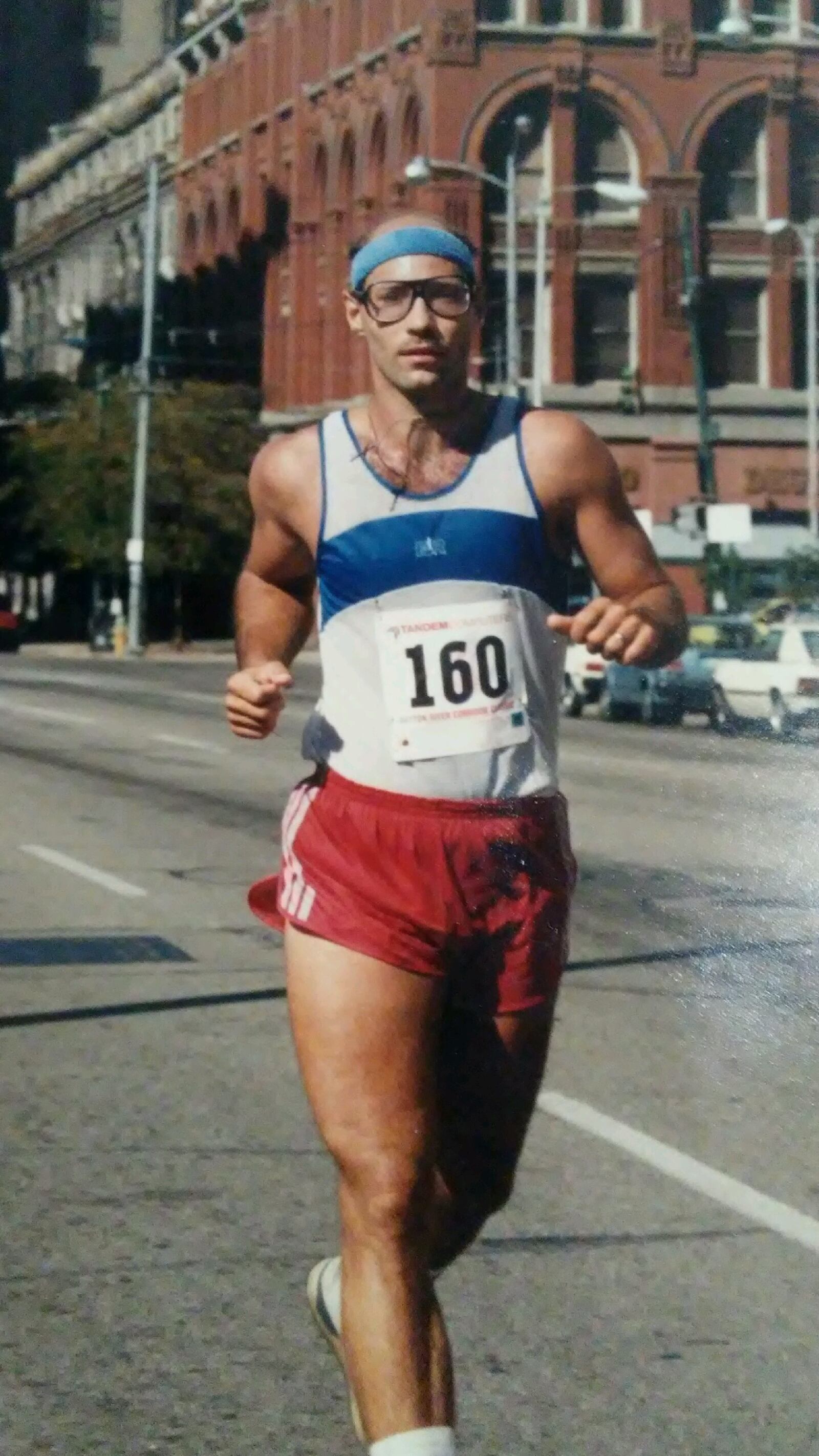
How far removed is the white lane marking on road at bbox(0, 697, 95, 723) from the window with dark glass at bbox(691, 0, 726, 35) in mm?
33034

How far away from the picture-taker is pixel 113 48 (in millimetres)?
118812

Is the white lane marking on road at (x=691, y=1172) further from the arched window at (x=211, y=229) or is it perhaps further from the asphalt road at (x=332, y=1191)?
the arched window at (x=211, y=229)

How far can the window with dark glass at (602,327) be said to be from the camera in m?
65.3

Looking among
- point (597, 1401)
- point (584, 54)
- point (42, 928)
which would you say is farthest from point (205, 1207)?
point (584, 54)

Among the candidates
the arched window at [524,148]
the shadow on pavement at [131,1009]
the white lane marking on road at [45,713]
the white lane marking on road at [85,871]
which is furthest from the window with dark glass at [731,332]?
the shadow on pavement at [131,1009]

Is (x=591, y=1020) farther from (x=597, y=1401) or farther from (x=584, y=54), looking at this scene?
(x=584, y=54)

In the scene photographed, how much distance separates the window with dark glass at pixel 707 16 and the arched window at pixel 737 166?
67.2 inches

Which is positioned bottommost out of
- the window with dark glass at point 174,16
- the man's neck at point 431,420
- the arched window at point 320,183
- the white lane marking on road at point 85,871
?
the white lane marking on road at point 85,871

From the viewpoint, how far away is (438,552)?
15.2 feet

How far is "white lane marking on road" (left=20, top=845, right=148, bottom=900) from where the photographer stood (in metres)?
14.5

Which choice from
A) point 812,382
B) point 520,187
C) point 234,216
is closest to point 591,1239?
point 812,382

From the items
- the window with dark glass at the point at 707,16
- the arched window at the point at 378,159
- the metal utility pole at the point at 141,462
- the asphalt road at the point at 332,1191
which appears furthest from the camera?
the arched window at the point at 378,159

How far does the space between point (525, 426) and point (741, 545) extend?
57.5 m

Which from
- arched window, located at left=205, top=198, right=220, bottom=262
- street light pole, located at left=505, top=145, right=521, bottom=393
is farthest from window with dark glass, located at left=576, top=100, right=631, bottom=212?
arched window, located at left=205, top=198, right=220, bottom=262
